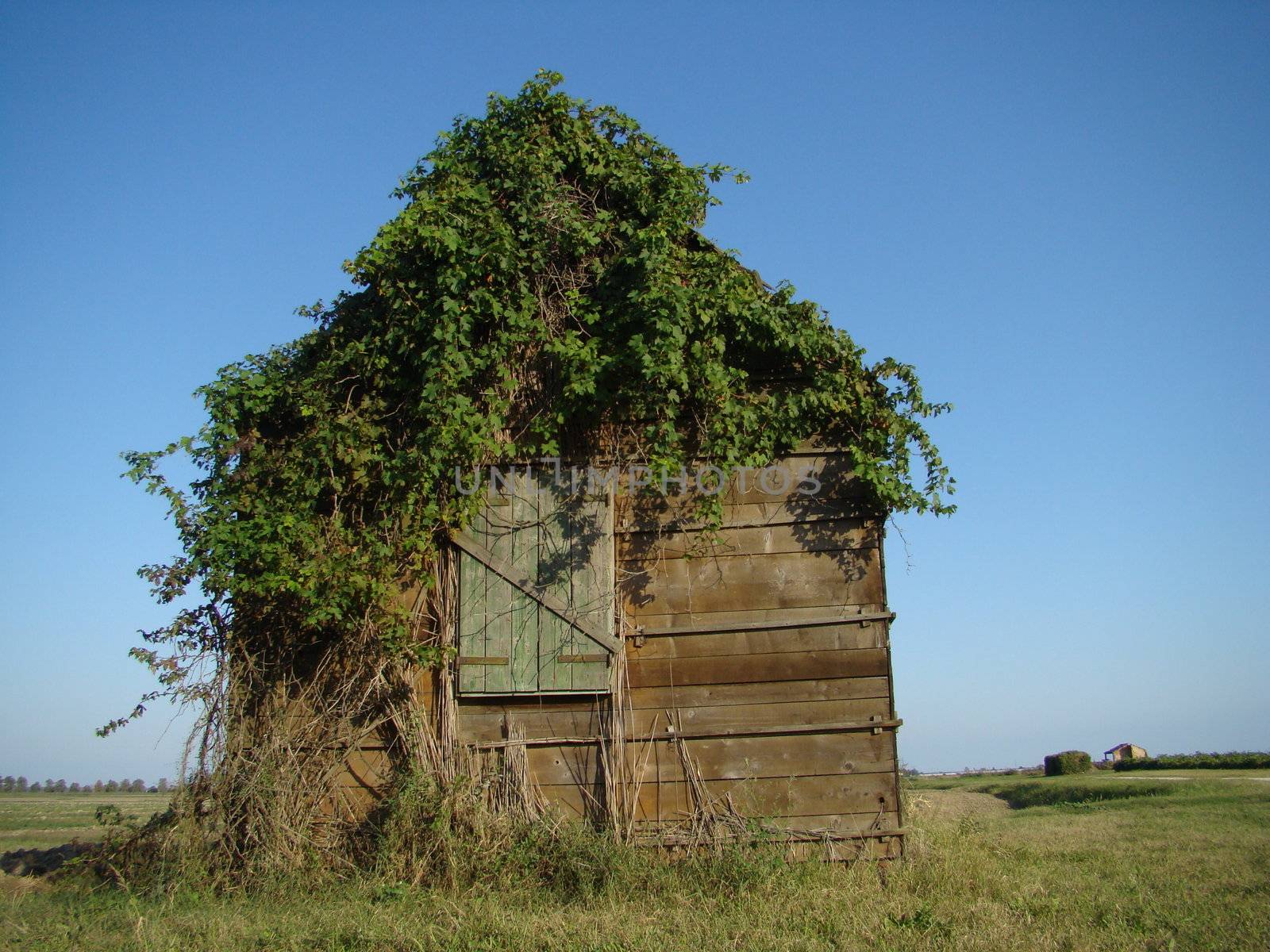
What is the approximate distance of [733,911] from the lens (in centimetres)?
630

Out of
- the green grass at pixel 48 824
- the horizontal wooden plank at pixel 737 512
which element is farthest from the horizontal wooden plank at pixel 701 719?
the green grass at pixel 48 824

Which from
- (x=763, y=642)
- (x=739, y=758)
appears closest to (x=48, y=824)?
(x=739, y=758)

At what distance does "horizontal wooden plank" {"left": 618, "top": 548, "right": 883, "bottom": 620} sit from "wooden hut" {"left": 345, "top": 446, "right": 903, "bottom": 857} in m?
0.02

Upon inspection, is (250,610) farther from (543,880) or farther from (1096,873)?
(1096,873)

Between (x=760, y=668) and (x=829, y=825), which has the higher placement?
(x=760, y=668)

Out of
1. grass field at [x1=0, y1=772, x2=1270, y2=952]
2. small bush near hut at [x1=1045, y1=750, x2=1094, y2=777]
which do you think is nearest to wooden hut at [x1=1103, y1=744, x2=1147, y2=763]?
small bush near hut at [x1=1045, y1=750, x2=1094, y2=777]

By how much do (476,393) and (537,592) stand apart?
1.97 m

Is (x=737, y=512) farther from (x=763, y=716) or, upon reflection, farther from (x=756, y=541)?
(x=763, y=716)

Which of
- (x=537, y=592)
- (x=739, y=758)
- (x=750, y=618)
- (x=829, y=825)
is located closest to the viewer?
(x=829, y=825)

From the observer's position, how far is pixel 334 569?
759 cm

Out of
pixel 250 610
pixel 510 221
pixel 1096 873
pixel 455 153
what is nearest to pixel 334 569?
pixel 250 610

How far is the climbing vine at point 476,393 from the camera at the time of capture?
309 inches

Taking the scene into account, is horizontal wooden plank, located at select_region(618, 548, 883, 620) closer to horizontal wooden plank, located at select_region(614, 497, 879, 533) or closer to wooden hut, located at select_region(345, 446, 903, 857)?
wooden hut, located at select_region(345, 446, 903, 857)

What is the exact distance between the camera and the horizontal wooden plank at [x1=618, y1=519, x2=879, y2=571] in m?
8.16
